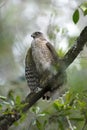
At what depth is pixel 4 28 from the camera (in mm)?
5117

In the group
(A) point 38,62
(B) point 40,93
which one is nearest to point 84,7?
(B) point 40,93

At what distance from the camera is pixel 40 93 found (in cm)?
260

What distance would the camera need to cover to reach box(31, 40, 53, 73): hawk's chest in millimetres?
2921

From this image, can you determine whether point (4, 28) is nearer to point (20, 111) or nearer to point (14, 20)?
point (14, 20)

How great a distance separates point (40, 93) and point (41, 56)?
458 millimetres

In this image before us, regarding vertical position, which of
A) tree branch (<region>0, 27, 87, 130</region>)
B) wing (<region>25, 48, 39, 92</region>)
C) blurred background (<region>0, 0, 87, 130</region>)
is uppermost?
blurred background (<region>0, 0, 87, 130</region>)

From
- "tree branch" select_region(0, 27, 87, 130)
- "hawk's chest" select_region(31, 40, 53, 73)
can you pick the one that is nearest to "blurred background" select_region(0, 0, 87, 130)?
"hawk's chest" select_region(31, 40, 53, 73)

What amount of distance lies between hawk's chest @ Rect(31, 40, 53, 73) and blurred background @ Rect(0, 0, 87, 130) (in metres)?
0.43

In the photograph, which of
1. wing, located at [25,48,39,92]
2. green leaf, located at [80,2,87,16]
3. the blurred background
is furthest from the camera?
the blurred background

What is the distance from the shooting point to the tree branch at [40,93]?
2359mm

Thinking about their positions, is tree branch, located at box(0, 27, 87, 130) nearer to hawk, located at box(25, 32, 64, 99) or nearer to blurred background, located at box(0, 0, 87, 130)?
hawk, located at box(25, 32, 64, 99)

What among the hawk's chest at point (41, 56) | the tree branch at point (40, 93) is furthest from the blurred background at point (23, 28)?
the tree branch at point (40, 93)

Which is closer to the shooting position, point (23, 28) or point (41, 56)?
point (41, 56)

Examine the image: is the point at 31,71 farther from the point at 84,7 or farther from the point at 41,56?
the point at 84,7
